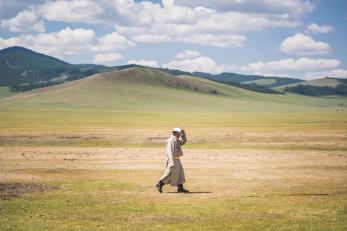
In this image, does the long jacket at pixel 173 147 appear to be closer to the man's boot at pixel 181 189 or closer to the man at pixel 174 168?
the man at pixel 174 168

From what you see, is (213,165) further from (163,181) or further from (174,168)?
(163,181)

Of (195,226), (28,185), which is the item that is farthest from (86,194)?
(195,226)

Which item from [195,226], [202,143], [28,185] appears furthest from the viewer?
[202,143]

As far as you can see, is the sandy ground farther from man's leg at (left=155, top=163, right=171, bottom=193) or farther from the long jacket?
the long jacket

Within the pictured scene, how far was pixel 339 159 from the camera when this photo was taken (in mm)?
34281

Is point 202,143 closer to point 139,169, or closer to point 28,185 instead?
point 139,169

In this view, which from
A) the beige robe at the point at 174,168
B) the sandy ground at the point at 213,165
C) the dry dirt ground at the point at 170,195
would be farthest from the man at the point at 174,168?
the sandy ground at the point at 213,165

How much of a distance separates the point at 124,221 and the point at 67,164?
16.6m

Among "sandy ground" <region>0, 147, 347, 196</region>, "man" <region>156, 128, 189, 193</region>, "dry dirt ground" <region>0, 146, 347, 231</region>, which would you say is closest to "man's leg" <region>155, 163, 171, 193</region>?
"man" <region>156, 128, 189, 193</region>

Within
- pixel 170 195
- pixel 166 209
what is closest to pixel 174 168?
pixel 170 195

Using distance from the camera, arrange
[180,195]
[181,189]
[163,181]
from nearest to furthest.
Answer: [180,195] → [163,181] → [181,189]

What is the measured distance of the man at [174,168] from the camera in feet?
63.9

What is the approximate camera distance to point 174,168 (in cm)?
1972

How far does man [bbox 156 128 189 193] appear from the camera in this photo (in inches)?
767
